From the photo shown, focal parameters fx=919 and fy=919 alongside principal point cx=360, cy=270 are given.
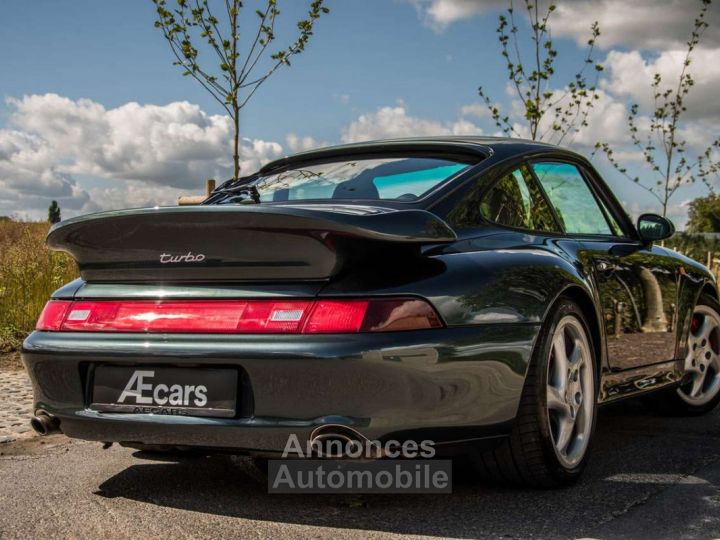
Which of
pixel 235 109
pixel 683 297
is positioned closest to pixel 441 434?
pixel 683 297

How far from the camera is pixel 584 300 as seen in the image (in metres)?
3.86

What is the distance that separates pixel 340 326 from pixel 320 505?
79 centimetres

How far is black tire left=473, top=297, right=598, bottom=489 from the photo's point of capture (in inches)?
130

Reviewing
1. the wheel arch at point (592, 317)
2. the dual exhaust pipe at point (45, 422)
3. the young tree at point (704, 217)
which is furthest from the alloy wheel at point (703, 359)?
the young tree at point (704, 217)

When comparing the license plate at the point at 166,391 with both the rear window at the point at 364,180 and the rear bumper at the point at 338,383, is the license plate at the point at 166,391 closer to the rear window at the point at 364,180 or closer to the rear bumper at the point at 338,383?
the rear bumper at the point at 338,383

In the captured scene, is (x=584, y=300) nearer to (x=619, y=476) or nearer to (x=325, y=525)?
(x=619, y=476)

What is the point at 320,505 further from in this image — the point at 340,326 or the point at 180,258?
the point at 180,258

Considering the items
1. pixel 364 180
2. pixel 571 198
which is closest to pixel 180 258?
pixel 364 180

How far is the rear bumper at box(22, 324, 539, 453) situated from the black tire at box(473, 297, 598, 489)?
4.6 inches

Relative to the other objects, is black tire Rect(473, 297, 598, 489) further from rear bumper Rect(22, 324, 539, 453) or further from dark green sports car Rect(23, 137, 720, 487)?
rear bumper Rect(22, 324, 539, 453)

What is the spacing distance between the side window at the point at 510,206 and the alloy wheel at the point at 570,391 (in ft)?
1.52

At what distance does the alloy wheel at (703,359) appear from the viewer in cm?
538

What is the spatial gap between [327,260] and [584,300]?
4.49ft

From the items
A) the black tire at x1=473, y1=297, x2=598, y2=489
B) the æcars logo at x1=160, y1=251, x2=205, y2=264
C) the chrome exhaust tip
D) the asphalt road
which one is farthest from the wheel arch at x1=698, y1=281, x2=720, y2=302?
the æcars logo at x1=160, y1=251, x2=205, y2=264
